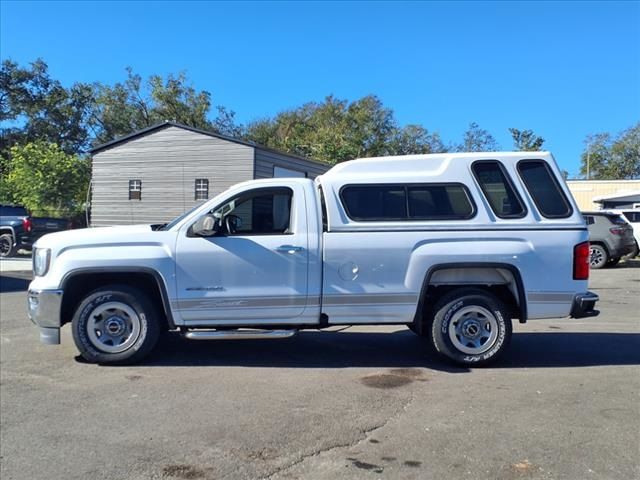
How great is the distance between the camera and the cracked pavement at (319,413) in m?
3.56

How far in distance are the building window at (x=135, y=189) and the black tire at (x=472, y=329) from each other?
18.6 metres

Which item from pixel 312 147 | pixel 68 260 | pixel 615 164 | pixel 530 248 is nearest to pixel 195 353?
pixel 68 260

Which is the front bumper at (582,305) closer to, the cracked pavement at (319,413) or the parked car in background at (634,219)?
the cracked pavement at (319,413)

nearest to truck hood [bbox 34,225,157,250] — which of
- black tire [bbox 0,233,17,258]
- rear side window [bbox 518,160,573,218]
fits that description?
rear side window [bbox 518,160,573,218]

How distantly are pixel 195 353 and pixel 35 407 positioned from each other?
1.97m

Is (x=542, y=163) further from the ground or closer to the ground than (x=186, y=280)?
further from the ground

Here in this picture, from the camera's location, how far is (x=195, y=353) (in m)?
6.41

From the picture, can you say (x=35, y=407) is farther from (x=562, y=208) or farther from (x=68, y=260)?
(x=562, y=208)

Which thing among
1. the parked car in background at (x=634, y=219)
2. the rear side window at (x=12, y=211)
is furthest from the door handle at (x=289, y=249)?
the rear side window at (x=12, y=211)

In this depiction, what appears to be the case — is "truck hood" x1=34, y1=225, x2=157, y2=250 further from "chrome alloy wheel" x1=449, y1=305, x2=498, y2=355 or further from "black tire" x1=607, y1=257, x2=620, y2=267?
"black tire" x1=607, y1=257, x2=620, y2=267

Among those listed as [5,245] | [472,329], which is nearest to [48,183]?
[5,245]

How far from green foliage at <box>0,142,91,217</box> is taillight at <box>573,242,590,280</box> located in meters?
26.2

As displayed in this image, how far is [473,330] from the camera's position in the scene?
577 cm

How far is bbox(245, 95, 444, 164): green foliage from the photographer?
3934 cm
